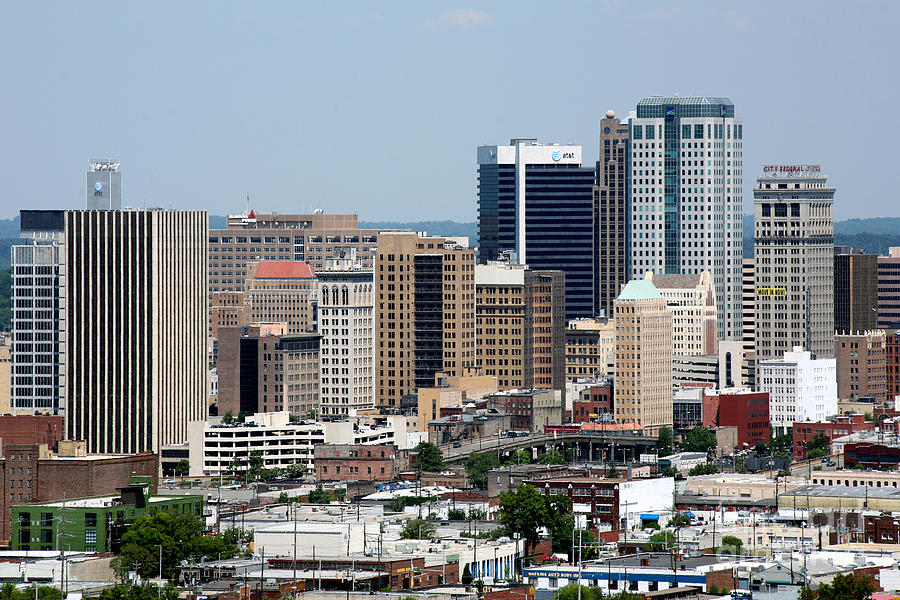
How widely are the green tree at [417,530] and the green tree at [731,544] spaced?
19773 mm

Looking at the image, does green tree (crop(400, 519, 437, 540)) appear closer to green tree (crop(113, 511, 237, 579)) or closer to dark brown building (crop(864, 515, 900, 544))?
green tree (crop(113, 511, 237, 579))

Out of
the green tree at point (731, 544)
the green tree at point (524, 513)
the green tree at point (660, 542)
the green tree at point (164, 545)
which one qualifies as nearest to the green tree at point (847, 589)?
the green tree at point (731, 544)

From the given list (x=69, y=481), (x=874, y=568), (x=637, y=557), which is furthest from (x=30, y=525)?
(x=874, y=568)

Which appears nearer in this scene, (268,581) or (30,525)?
(268,581)

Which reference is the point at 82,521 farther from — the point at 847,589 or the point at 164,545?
the point at 847,589

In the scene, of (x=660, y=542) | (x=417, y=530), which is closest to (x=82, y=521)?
(x=417, y=530)

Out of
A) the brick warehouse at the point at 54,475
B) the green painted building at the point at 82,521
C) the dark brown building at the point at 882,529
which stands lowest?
the dark brown building at the point at 882,529

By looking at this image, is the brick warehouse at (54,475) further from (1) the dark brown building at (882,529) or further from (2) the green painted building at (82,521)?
(1) the dark brown building at (882,529)

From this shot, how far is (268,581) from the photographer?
142 m

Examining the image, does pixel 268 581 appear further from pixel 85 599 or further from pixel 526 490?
pixel 526 490

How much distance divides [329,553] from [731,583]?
3090cm

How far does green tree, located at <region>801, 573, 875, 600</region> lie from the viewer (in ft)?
433

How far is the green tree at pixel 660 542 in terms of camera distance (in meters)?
165

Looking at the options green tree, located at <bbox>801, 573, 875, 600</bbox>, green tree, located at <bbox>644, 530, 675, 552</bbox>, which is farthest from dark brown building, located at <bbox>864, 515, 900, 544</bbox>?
green tree, located at <bbox>801, 573, 875, 600</bbox>
